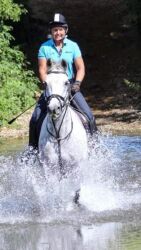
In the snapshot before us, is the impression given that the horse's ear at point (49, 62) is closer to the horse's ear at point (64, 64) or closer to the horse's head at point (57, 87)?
the horse's head at point (57, 87)

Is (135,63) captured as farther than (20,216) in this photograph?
Result: Yes

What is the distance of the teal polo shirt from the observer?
10297mm

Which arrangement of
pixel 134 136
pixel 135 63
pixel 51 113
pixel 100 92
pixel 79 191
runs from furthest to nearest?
pixel 135 63, pixel 100 92, pixel 134 136, pixel 79 191, pixel 51 113

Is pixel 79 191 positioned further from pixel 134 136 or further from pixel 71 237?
pixel 134 136

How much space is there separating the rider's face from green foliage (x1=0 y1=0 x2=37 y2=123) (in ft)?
29.4

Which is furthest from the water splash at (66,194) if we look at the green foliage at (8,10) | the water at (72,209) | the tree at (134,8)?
the tree at (134,8)

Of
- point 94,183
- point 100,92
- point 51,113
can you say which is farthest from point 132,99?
point 51,113

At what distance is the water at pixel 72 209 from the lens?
27.2ft

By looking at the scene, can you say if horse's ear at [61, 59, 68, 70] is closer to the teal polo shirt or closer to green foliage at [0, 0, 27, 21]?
the teal polo shirt

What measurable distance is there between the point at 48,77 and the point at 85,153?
125 cm

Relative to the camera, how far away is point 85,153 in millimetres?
10219

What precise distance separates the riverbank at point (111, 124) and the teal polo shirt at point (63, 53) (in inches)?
360

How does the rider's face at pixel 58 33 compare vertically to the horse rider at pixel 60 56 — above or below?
above

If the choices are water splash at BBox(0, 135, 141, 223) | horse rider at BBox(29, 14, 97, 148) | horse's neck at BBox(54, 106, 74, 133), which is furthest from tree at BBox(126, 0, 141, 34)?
horse's neck at BBox(54, 106, 74, 133)
